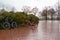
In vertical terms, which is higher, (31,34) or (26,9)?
(26,9)

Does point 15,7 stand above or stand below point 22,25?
above

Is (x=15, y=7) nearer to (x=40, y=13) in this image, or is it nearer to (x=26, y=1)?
(x=26, y=1)

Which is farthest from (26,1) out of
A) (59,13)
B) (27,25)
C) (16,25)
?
(16,25)

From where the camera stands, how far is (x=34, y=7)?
1134 centimetres

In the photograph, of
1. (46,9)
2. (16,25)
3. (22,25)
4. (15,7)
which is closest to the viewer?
(16,25)

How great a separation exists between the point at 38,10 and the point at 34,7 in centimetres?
38

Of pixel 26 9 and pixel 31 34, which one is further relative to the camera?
pixel 26 9

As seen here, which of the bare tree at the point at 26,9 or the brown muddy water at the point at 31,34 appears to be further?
the bare tree at the point at 26,9

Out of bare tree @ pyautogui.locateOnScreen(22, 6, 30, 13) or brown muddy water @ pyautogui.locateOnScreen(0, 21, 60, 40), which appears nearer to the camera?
brown muddy water @ pyautogui.locateOnScreen(0, 21, 60, 40)

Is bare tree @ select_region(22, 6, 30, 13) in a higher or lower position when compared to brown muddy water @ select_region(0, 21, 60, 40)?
higher

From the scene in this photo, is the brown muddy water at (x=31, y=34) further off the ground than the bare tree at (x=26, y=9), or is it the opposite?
the bare tree at (x=26, y=9)

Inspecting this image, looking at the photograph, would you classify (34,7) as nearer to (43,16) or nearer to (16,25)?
(43,16)

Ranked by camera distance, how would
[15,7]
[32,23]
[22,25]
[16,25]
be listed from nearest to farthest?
1. [16,25]
2. [22,25]
3. [32,23]
4. [15,7]

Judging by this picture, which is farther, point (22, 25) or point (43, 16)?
point (43, 16)
